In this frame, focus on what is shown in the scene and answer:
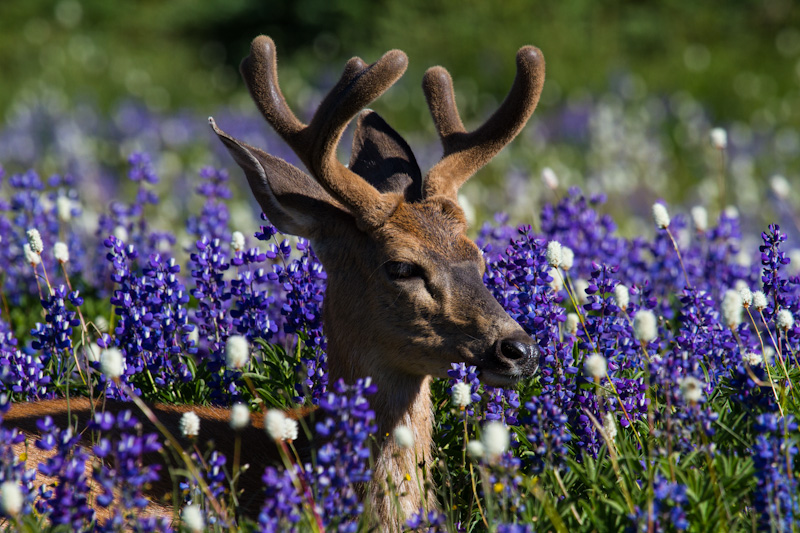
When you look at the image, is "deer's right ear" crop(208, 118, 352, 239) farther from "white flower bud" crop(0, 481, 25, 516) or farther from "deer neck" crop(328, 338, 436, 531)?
"white flower bud" crop(0, 481, 25, 516)

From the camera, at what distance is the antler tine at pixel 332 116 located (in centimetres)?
345

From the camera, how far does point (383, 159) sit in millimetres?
4328

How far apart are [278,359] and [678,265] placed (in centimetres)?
258

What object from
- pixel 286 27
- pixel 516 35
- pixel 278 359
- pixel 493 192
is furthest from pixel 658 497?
pixel 286 27

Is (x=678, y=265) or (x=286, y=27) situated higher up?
(x=286, y=27)

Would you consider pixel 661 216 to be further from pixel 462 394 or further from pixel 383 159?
pixel 462 394

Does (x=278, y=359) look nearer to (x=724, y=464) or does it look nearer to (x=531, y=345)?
(x=531, y=345)

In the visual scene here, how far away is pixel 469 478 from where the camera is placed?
138 inches

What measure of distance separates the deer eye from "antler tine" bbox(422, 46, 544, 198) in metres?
Result: 0.51

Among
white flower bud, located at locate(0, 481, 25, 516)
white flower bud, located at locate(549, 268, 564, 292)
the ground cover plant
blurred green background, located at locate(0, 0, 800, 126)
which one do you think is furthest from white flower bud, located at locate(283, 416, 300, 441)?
blurred green background, located at locate(0, 0, 800, 126)

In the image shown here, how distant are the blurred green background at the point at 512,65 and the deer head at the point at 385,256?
18.5ft

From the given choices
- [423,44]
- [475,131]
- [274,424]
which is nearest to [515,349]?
[274,424]

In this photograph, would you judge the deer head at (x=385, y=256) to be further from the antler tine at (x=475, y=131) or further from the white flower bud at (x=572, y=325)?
the white flower bud at (x=572, y=325)

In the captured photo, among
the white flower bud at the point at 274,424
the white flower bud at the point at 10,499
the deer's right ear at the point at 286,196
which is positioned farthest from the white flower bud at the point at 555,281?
the white flower bud at the point at 10,499
